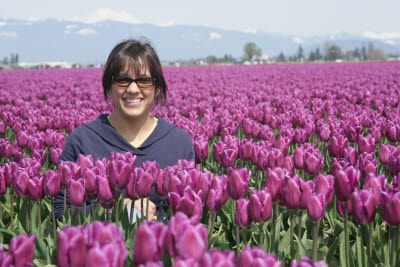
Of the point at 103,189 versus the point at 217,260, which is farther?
the point at 103,189

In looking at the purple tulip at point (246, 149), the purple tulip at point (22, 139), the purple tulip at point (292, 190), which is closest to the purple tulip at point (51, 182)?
the purple tulip at point (292, 190)

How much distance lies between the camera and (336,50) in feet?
494

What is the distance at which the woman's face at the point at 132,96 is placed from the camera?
3957mm

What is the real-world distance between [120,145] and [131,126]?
30 centimetres

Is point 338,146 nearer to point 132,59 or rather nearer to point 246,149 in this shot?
point 246,149

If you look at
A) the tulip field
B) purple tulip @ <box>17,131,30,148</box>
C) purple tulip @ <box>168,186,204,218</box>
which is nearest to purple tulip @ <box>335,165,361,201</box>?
the tulip field

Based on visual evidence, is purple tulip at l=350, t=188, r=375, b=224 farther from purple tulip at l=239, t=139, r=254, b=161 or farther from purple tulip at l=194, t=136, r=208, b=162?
purple tulip at l=194, t=136, r=208, b=162

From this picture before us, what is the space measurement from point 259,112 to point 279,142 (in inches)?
125

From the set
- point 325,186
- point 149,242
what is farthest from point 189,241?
point 325,186

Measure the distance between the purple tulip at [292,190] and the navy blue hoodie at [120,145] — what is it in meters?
1.97

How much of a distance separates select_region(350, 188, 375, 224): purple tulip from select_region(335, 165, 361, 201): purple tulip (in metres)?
0.19

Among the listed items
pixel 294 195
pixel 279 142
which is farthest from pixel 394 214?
pixel 279 142

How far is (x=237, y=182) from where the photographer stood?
2.43m

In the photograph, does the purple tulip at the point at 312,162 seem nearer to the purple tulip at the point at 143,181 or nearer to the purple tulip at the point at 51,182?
the purple tulip at the point at 143,181
